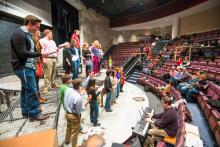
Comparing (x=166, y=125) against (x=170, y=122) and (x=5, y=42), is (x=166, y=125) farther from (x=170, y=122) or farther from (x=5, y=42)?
(x=5, y=42)

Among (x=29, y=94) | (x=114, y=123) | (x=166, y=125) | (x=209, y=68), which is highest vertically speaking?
(x=209, y=68)

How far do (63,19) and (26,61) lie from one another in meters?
8.46

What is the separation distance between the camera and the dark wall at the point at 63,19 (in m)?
8.15

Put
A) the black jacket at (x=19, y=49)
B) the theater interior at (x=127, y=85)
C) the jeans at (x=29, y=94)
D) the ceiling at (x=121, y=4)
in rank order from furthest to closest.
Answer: the ceiling at (x=121, y=4) < the theater interior at (x=127, y=85) < the jeans at (x=29, y=94) < the black jacket at (x=19, y=49)

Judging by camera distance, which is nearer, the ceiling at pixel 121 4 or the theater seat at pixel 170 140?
the theater seat at pixel 170 140

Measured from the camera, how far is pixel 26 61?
1.85 meters

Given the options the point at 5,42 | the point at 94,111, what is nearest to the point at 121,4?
the point at 5,42

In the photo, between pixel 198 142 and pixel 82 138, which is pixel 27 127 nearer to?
pixel 82 138

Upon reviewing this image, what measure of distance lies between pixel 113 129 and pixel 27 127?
7.16 ft

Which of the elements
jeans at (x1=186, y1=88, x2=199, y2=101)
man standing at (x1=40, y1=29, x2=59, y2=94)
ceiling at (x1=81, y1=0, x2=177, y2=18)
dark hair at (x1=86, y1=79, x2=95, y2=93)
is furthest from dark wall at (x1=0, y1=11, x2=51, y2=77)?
jeans at (x1=186, y1=88, x2=199, y2=101)

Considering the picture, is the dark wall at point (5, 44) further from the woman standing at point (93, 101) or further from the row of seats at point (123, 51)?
the row of seats at point (123, 51)

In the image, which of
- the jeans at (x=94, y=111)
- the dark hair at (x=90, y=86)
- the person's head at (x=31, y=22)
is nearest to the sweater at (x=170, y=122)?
the jeans at (x=94, y=111)

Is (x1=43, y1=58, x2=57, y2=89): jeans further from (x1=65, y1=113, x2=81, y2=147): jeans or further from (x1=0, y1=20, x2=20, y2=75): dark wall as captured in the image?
(x1=0, y1=20, x2=20, y2=75): dark wall

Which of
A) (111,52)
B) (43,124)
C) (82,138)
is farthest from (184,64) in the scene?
(111,52)
